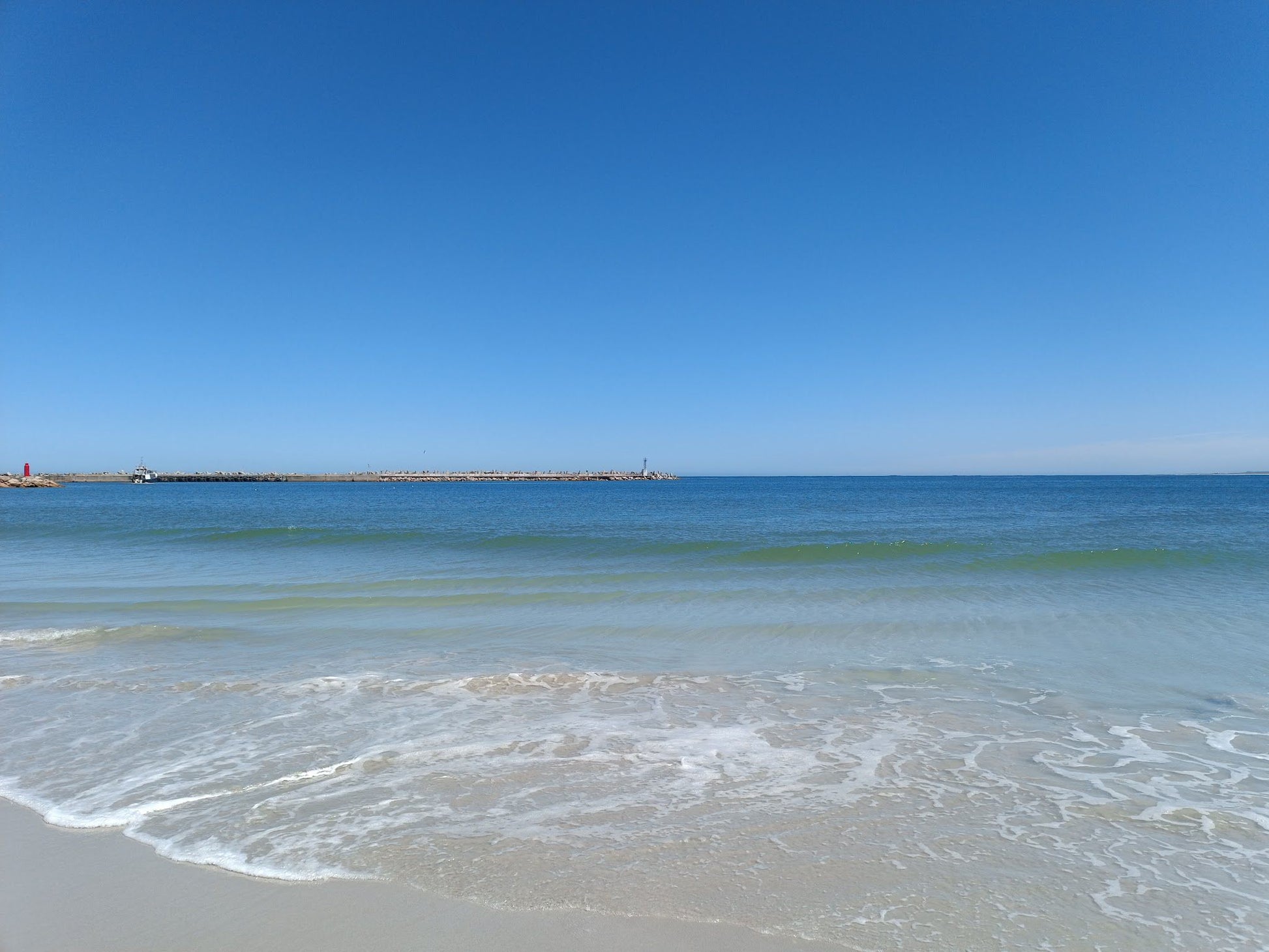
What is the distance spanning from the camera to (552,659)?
31.2 ft

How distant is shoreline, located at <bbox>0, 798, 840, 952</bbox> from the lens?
3.56 meters

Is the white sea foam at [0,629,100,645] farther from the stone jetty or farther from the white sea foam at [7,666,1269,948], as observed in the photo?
the stone jetty

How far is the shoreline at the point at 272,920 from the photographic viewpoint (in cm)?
356

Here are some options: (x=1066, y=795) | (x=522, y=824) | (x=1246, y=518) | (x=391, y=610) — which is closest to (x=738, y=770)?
(x=522, y=824)

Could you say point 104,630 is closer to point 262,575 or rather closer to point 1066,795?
point 262,575

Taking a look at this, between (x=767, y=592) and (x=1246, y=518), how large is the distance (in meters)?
34.7

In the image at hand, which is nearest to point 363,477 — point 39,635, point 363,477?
point 363,477

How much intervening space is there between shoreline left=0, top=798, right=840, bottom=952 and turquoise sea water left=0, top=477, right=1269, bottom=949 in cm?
13

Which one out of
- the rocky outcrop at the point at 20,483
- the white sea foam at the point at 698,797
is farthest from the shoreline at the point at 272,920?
the rocky outcrop at the point at 20,483

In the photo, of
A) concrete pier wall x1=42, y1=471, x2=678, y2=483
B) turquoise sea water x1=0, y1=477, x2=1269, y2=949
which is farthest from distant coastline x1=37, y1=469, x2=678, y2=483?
turquoise sea water x1=0, y1=477, x2=1269, y2=949

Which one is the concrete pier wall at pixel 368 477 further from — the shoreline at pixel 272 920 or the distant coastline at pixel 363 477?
the shoreline at pixel 272 920

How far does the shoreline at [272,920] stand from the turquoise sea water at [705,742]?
0.13 metres

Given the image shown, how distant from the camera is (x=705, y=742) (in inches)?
250

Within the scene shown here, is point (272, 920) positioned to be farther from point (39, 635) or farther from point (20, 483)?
point (20, 483)
